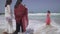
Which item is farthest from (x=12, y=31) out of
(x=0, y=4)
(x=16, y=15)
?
(x=0, y=4)

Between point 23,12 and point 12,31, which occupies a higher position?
point 23,12

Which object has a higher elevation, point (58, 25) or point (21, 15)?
point (21, 15)

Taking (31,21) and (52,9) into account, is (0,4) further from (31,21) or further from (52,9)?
(52,9)

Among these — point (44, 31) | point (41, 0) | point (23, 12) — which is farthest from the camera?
point (41, 0)

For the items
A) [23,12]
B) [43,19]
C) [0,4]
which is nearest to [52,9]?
[43,19]

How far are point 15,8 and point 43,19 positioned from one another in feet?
0.94

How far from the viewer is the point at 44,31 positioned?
1136 mm

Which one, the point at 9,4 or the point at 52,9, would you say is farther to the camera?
the point at 52,9

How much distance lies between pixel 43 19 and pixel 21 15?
257 millimetres

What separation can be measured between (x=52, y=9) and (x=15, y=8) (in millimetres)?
336

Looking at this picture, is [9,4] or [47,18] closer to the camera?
[9,4]

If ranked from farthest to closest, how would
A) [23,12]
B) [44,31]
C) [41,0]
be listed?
[41,0] → [44,31] → [23,12]

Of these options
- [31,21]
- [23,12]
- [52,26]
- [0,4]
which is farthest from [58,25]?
[0,4]

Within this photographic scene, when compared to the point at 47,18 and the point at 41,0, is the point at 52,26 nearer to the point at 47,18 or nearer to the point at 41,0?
the point at 47,18
